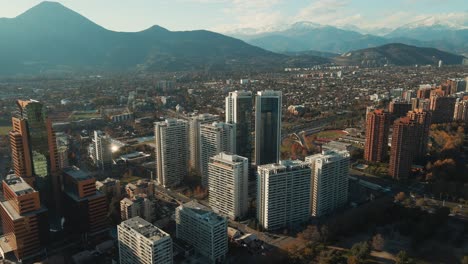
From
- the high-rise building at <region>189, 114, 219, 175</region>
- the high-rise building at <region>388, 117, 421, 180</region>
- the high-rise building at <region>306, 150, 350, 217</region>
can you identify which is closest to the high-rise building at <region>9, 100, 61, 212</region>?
the high-rise building at <region>189, 114, 219, 175</region>

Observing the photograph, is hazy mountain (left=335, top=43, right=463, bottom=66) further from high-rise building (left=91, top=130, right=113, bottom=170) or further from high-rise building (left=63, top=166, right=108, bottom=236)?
high-rise building (left=63, top=166, right=108, bottom=236)

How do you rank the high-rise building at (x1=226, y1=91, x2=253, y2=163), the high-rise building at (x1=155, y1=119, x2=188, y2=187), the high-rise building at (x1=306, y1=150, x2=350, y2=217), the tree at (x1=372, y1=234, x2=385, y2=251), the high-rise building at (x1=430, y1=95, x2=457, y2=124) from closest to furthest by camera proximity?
1. the tree at (x1=372, y1=234, x2=385, y2=251)
2. the high-rise building at (x1=306, y1=150, x2=350, y2=217)
3. the high-rise building at (x1=155, y1=119, x2=188, y2=187)
4. the high-rise building at (x1=226, y1=91, x2=253, y2=163)
5. the high-rise building at (x1=430, y1=95, x2=457, y2=124)

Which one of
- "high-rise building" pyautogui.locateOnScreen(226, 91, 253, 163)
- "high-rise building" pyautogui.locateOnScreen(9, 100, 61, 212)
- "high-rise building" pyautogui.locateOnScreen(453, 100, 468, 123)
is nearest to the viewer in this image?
"high-rise building" pyautogui.locateOnScreen(9, 100, 61, 212)

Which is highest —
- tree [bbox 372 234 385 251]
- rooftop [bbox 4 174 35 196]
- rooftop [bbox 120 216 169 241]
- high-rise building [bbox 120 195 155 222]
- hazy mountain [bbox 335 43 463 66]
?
hazy mountain [bbox 335 43 463 66]

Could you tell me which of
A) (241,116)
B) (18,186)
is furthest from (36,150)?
(241,116)

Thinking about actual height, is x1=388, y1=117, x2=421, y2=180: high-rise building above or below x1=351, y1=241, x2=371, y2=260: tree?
above

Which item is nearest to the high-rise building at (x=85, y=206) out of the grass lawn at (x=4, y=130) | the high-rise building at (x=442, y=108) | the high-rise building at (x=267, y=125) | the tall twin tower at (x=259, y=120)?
the tall twin tower at (x=259, y=120)
